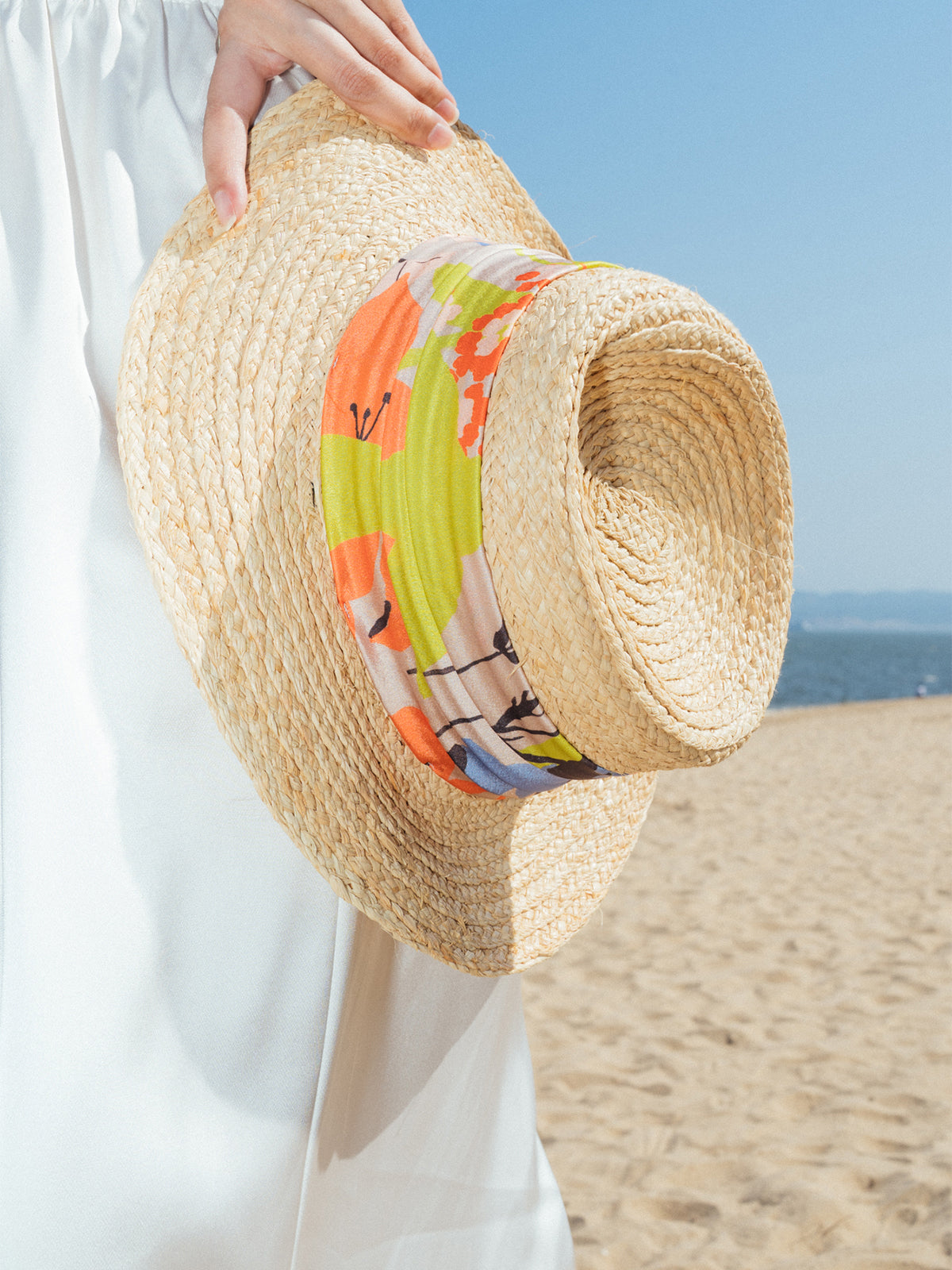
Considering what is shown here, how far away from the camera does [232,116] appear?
0.92m

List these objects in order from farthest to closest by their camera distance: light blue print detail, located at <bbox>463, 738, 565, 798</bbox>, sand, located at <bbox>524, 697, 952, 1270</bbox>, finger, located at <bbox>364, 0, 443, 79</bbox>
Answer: sand, located at <bbox>524, 697, 952, 1270</bbox> < finger, located at <bbox>364, 0, 443, 79</bbox> < light blue print detail, located at <bbox>463, 738, 565, 798</bbox>

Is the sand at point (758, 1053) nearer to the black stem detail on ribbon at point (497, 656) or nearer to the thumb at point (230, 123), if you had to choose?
the black stem detail on ribbon at point (497, 656)

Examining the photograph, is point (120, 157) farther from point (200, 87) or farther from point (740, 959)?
point (740, 959)

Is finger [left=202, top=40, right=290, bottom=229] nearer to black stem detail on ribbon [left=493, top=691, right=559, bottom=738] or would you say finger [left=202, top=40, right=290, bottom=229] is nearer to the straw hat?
the straw hat

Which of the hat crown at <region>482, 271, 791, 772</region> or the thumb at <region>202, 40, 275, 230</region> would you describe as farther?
the thumb at <region>202, 40, 275, 230</region>

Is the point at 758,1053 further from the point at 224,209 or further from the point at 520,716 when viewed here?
the point at 224,209

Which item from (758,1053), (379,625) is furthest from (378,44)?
(758,1053)

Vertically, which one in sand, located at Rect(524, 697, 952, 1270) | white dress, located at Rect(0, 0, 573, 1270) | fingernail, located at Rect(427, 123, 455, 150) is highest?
fingernail, located at Rect(427, 123, 455, 150)

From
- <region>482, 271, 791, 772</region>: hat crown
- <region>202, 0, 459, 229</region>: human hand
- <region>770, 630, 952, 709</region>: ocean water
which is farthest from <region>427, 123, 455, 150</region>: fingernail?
<region>770, 630, 952, 709</region>: ocean water

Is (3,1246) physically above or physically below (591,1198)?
above

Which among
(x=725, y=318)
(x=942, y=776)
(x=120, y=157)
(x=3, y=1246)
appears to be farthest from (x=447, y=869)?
(x=942, y=776)

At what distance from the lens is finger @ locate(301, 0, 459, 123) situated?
3.01 feet

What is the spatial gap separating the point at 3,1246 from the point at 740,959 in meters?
3.33

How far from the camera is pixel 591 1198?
2285 millimetres
